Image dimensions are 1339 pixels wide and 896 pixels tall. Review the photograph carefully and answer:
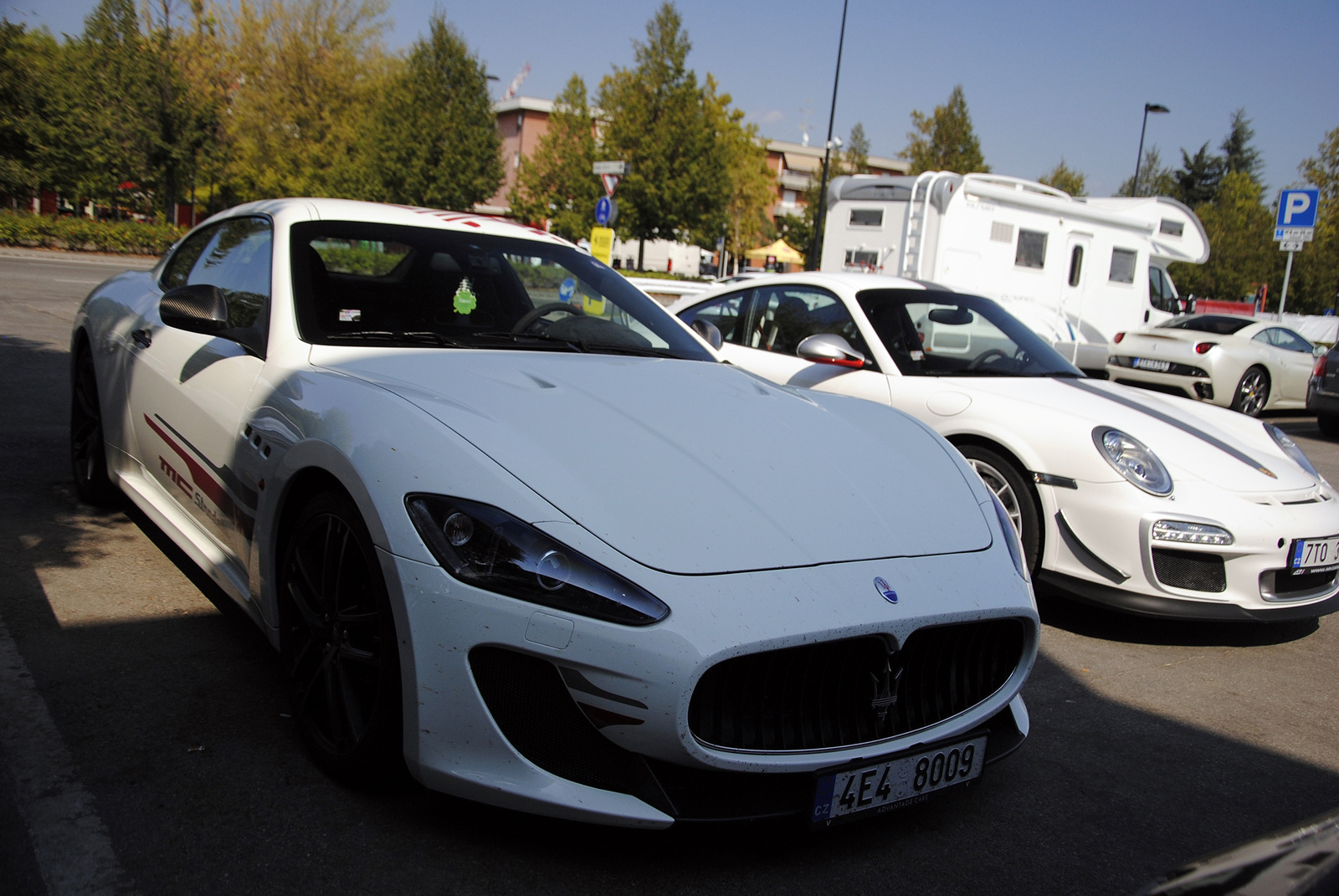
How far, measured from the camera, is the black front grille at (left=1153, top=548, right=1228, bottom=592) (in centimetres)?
385

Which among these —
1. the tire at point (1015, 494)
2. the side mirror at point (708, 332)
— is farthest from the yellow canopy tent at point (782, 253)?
the side mirror at point (708, 332)

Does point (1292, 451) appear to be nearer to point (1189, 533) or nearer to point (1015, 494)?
point (1189, 533)

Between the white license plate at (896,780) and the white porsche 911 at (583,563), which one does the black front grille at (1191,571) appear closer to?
the white porsche 911 at (583,563)

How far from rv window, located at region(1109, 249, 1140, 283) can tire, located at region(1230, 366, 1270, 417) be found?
3.22 m

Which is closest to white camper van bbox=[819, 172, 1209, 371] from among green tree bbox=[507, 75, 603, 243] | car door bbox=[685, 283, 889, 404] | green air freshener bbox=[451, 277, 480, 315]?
car door bbox=[685, 283, 889, 404]

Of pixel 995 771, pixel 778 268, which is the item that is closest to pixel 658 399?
pixel 995 771

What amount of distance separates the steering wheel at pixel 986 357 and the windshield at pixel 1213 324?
9052 mm

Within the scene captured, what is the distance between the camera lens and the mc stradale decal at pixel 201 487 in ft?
9.43

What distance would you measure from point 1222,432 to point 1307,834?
12.1 feet

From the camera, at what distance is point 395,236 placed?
11.6 feet

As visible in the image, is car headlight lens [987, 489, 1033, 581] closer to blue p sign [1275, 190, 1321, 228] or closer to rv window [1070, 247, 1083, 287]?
rv window [1070, 247, 1083, 287]

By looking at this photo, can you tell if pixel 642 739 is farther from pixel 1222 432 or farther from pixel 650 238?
pixel 650 238

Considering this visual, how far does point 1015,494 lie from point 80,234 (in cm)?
2755

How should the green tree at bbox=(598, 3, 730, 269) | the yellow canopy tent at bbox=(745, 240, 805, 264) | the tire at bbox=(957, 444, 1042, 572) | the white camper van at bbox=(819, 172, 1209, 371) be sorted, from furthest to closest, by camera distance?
1. the yellow canopy tent at bbox=(745, 240, 805, 264)
2. the green tree at bbox=(598, 3, 730, 269)
3. the white camper van at bbox=(819, 172, 1209, 371)
4. the tire at bbox=(957, 444, 1042, 572)
